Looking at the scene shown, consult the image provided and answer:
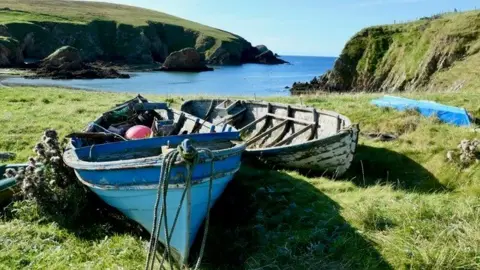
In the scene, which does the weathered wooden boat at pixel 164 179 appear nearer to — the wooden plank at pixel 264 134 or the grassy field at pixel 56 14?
the wooden plank at pixel 264 134

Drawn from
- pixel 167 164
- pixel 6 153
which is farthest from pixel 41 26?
pixel 167 164

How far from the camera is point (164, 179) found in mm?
5363

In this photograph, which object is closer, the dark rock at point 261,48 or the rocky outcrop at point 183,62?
the rocky outcrop at point 183,62

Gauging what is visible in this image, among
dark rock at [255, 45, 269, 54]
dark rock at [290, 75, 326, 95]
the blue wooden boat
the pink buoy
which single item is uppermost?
the blue wooden boat

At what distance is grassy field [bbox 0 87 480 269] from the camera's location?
19.1 feet

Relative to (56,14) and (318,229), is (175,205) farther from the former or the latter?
(56,14)

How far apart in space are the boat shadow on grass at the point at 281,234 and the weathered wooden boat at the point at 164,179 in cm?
71

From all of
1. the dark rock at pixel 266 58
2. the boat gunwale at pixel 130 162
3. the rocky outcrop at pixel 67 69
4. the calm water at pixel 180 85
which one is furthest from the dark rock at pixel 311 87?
the dark rock at pixel 266 58

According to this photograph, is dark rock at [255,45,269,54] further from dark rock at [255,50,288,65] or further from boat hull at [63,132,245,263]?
boat hull at [63,132,245,263]

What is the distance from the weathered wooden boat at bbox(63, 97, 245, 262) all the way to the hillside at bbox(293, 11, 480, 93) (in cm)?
3092

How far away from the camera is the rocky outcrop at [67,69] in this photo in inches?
2709

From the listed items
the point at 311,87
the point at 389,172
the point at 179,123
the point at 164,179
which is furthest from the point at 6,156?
the point at 311,87

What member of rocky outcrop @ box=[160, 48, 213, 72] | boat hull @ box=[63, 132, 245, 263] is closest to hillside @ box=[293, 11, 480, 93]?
Answer: boat hull @ box=[63, 132, 245, 263]

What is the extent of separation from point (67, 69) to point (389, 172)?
7198cm
